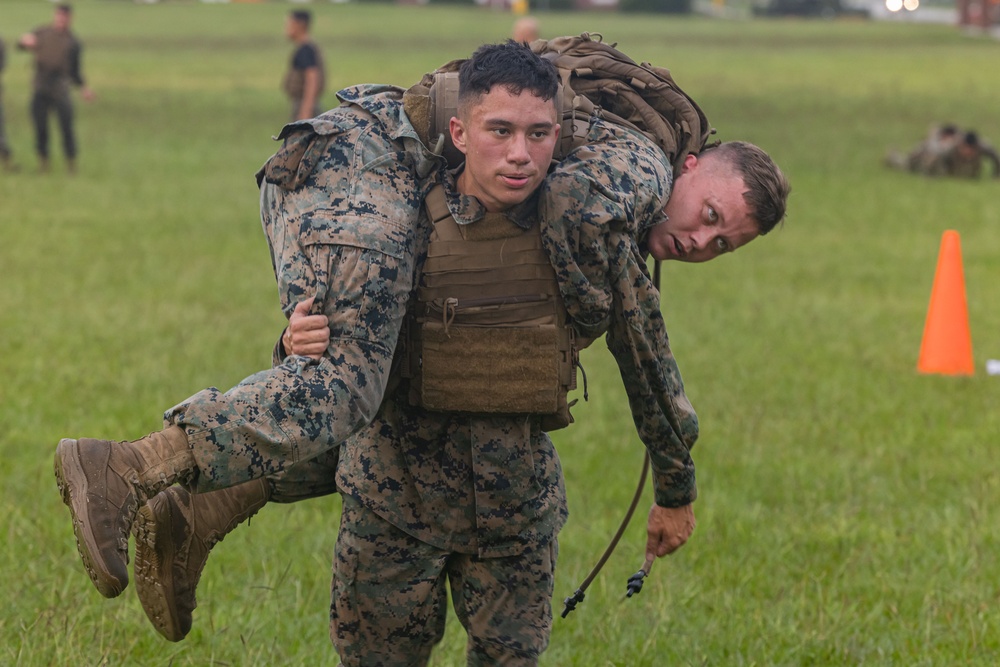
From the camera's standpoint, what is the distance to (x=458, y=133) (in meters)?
3.72

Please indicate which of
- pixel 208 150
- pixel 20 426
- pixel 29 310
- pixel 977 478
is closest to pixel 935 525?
pixel 977 478

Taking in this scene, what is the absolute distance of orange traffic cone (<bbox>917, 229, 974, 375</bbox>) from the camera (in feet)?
32.3

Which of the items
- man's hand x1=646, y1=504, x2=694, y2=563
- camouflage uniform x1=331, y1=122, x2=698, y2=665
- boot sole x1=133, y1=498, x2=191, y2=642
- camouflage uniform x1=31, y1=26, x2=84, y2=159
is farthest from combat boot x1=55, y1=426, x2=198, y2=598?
camouflage uniform x1=31, y1=26, x2=84, y2=159

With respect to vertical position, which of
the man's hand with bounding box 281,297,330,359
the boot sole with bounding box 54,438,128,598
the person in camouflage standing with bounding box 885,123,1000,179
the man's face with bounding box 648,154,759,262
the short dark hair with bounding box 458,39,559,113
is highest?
the short dark hair with bounding box 458,39,559,113

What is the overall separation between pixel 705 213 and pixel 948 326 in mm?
6389

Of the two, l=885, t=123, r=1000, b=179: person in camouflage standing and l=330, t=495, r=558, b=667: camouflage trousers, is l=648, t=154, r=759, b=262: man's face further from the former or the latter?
l=885, t=123, r=1000, b=179: person in camouflage standing

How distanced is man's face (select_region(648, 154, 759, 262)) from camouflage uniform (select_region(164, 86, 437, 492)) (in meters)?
0.72

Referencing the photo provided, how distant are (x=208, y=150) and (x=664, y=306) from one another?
41.0ft

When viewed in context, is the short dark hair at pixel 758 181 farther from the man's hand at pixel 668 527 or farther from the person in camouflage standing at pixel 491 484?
the man's hand at pixel 668 527

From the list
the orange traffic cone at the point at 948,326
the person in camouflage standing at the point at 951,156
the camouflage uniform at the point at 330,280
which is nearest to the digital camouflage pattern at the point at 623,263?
the camouflage uniform at the point at 330,280

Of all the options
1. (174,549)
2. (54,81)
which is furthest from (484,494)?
(54,81)

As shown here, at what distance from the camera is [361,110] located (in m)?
3.83

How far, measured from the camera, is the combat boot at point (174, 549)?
3949 millimetres

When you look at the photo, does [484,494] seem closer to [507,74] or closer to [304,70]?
[507,74]
